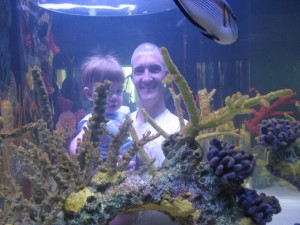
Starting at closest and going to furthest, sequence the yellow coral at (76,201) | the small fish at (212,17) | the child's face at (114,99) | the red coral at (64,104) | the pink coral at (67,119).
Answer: the small fish at (212,17), the yellow coral at (76,201), the child's face at (114,99), the pink coral at (67,119), the red coral at (64,104)

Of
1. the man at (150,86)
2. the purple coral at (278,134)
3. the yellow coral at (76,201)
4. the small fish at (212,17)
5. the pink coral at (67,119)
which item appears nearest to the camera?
the small fish at (212,17)

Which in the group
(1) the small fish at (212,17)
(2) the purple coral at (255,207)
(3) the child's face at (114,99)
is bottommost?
(2) the purple coral at (255,207)

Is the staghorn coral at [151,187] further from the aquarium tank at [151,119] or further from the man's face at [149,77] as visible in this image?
the man's face at [149,77]

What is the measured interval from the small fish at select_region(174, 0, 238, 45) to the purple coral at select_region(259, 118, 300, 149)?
0.77 m

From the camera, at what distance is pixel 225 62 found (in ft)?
21.4

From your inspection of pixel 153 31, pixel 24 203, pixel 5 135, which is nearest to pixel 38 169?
pixel 24 203

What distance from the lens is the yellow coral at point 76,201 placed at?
1.45 metres

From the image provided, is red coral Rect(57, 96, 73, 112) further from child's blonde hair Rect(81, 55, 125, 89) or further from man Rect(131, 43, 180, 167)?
man Rect(131, 43, 180, 167)

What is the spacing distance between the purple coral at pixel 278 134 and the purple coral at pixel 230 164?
519 mm

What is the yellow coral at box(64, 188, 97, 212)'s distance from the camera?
1447 millimetres

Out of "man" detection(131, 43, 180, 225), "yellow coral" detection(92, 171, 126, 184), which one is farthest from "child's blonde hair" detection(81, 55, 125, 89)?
"yellow coral" detection(92, 171, 126, 184)

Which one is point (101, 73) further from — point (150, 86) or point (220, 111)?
point (220, 111)

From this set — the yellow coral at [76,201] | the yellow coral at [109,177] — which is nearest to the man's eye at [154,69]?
the yellow coral at [109,177]

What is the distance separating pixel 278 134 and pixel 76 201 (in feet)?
4.60
